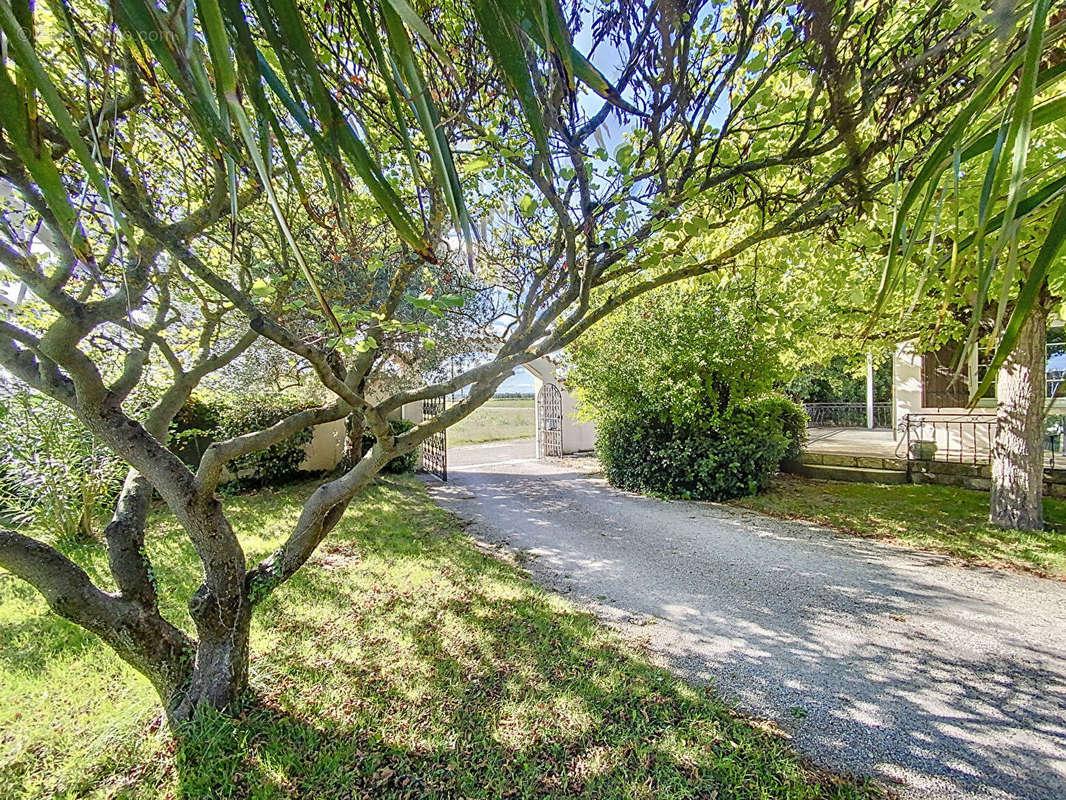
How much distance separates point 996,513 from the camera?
5098 mm

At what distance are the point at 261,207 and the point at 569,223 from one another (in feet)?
10.2

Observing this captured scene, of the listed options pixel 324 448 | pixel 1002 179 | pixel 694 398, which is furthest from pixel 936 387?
pixel 324 448

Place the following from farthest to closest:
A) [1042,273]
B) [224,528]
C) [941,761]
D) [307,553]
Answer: [307,553] < [224,528] < [941,761] < [1042,273]

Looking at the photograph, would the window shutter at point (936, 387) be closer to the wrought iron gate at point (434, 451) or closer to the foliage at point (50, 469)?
the wrought iron gate at point (434, 451)

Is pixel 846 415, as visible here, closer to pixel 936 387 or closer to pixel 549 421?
pixel 936 387

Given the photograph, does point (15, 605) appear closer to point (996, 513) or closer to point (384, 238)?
point (384, 238)

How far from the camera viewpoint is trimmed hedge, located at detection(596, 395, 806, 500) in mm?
6941

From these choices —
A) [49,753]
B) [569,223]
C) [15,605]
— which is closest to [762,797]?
[569,223]

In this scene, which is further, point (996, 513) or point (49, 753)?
point (996, 513)

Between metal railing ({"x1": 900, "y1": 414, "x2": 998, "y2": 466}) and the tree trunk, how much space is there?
2843 mm

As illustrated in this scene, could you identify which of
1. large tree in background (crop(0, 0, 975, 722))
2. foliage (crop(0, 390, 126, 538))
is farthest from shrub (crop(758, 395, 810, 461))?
foliage (crop(0, 390, 126, 538))

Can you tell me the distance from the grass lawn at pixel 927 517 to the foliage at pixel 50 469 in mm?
8552

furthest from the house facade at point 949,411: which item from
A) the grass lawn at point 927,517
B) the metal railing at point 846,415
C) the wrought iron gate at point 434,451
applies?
the wrought iron gate at point 434,451

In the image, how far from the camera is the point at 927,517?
18.6 feet
